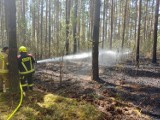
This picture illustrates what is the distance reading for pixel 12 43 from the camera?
669 cm

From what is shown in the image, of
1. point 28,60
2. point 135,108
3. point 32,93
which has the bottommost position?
point 135,108

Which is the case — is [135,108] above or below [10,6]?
below

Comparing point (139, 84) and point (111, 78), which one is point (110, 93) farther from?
point (111, 78)

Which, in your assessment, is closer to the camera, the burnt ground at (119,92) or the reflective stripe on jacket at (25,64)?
the burnt ground at (119,92)

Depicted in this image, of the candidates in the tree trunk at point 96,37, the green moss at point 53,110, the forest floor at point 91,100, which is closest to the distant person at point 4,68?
the forest floor at point 91,100

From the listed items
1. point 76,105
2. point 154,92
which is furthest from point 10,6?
point 154,92

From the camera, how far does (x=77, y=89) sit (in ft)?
31.3

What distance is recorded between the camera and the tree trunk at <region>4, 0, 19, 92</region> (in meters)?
6.55

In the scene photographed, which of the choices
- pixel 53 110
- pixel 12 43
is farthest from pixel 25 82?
pixel 53 110

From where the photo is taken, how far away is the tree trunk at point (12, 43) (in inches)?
258

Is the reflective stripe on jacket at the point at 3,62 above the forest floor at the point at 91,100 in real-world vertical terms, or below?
above

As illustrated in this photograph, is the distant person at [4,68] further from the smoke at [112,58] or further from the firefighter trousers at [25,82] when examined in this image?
the smoke at [112,58]

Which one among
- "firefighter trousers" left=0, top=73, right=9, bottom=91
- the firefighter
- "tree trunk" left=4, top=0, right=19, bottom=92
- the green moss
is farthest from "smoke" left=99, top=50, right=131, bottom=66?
"tree trunk" left=4, top=0, right=19, bottom=92

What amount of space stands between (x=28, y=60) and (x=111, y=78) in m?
5.48
